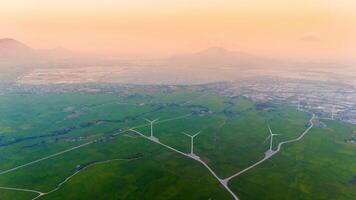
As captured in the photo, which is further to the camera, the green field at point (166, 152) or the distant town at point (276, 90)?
the distant town at point (276, 90)

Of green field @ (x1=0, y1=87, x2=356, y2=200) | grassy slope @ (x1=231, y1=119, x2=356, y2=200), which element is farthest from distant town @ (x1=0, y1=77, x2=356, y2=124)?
grassy slope @ (x1=231, y1=119, x2=356, y2=200)

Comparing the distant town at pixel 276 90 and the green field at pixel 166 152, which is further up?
the distant town at pixel 276 90

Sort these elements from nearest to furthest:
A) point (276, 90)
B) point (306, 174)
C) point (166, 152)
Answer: point (306, 174)
point (166, 152)
point (276, 90)

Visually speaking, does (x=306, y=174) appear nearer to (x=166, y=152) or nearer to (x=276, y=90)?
(x=166, y=152)

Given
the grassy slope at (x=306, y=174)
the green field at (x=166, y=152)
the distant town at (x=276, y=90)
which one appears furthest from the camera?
the distant town at (x=276, y=90)

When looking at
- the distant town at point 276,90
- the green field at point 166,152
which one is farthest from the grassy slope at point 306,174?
the distant town at point 276,90

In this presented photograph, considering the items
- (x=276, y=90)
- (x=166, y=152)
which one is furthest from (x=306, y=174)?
(x=276, y=90)

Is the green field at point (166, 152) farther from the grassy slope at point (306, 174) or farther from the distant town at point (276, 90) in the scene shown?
→ the distant town at point (276, 90)

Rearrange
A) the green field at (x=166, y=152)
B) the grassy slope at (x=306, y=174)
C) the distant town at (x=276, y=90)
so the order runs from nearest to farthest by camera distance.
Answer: the grassy slope at (x=306, y=174), the green field at (x=166, y=152), the distant town at (x=276, y=90)

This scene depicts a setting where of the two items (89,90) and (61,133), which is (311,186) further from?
(89,90)
